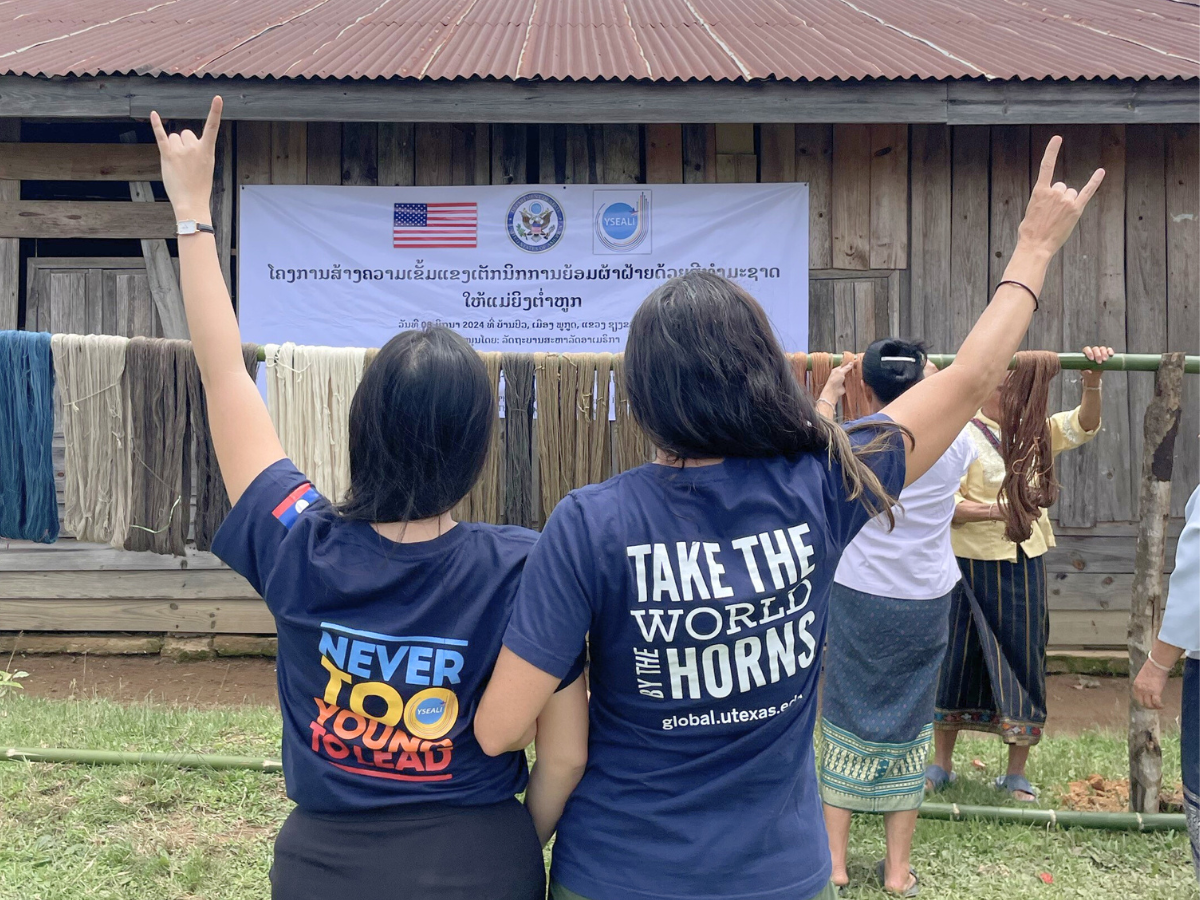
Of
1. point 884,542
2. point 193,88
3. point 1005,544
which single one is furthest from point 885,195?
point 193,88

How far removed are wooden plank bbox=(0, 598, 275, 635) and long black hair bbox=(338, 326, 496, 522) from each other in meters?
5.85

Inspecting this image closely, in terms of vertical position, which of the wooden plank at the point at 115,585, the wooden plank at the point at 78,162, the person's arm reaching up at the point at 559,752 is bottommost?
the wooden plank at the point at 115,585

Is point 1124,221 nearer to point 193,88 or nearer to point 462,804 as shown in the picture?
point 193,88

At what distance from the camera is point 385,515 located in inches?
62.4

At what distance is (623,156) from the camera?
265 inches

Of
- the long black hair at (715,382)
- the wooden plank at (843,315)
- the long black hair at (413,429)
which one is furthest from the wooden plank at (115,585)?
the long black hair at (715,382)

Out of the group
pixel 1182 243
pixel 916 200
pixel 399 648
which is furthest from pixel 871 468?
pixel 1182 243

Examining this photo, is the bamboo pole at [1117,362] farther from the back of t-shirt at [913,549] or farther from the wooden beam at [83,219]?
the wooden beam at [83,219]

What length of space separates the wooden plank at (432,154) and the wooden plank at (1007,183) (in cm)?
358

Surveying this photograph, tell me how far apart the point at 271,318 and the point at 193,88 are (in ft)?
4.69

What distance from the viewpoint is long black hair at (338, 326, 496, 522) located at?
1.57m

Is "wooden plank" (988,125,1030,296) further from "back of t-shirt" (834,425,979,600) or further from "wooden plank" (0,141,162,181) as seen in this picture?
"wooden plank" (0,141,162,181)

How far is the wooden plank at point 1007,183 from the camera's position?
6.70 meters

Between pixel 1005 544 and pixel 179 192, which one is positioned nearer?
pixel 179 192
